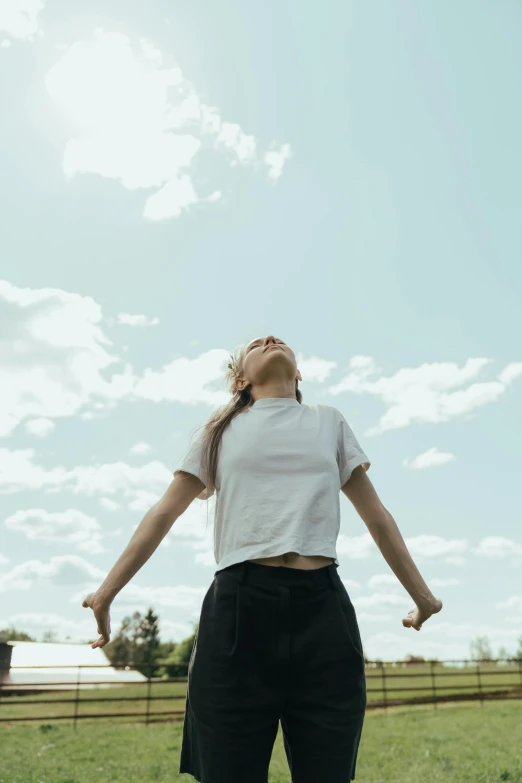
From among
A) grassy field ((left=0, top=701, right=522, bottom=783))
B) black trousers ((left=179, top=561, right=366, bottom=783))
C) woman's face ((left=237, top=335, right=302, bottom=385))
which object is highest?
woman's face ((left=237, top=335, right=302, bottom=385))

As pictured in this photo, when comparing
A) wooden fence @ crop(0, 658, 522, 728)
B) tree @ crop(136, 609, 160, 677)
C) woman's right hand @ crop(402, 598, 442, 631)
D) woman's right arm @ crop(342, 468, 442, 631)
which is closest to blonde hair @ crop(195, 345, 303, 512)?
woman's right arm @ crop(342, 468, 442, 631)

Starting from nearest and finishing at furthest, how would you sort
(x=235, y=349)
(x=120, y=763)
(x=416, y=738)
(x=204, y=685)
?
1. (x=204, y=685)
2. (x=235, y=349)
3. (x=120, y=763)
4. (x=416, y=738)

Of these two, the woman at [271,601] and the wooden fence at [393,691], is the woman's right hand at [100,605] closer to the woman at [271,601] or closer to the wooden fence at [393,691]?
the woman at [271,601]

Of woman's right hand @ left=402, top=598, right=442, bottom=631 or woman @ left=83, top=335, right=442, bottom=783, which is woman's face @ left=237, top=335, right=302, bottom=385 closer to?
woman @ left=83, top=335, right=442, bottom=783

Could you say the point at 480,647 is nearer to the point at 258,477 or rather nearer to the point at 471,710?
the point at 471,710

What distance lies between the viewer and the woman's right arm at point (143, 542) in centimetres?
222

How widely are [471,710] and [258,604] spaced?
17.0 m

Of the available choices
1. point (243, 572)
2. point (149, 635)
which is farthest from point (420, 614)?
point (149, 635)

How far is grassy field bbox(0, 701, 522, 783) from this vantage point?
802cm

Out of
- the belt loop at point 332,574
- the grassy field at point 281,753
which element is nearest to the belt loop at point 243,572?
the belt loop at point 332,574

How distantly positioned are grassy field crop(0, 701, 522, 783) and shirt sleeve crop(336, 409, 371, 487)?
21.8ft

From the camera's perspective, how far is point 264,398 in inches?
99.7

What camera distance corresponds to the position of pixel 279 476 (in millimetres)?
2189

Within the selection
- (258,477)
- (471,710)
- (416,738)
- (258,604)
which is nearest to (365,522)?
(258,477)
